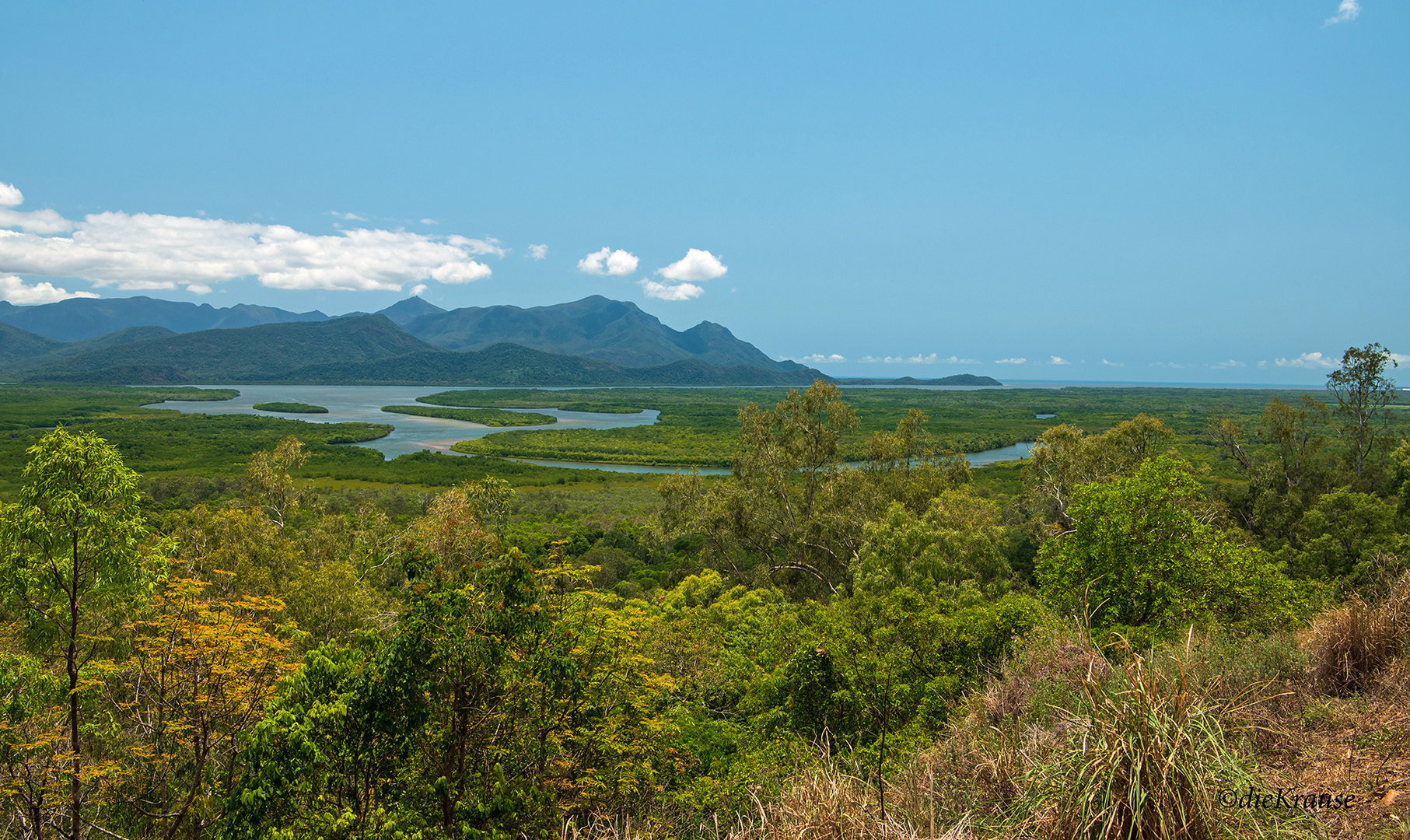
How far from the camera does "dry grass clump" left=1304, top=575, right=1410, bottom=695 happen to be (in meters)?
7.20

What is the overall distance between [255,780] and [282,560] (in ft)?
59.8

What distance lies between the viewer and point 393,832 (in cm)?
801

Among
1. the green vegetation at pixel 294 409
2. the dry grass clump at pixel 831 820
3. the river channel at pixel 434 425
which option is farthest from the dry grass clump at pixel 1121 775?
the green vegetation at pixel 294 409

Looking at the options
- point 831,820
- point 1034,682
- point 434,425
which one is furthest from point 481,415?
point 831,820

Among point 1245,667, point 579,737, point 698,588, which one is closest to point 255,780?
point 579,737

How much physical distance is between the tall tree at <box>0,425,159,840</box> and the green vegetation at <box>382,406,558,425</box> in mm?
143655

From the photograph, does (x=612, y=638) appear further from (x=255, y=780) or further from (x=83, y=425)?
(x=83, y=425)

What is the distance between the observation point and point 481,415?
6526 inches

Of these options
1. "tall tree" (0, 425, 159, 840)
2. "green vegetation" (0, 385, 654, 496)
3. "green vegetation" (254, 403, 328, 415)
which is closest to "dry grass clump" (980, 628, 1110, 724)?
"tall tree" (0, 425, 159, 840)

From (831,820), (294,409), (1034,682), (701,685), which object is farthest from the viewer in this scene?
(294,409)

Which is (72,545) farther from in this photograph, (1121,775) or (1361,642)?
(1361,642)

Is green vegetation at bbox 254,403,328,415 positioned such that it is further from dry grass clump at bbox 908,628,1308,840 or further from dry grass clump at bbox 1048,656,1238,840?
dry grass clump at bbox 1048,656,1238,840

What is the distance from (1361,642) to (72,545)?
17.0m

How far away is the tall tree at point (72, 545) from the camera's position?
9.08 m
